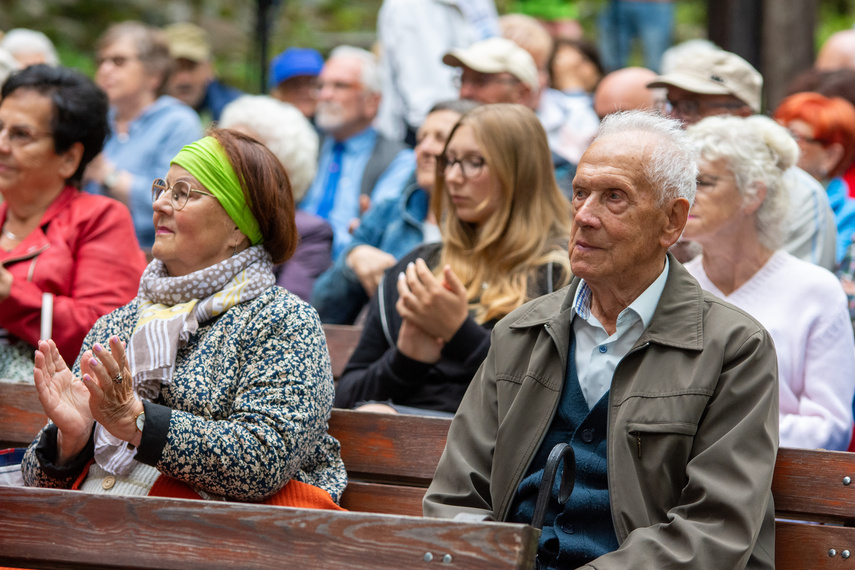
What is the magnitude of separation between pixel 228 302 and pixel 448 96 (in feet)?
12.5

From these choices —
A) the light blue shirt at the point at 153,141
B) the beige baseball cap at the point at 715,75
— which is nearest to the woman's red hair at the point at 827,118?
the beige baseball cap at the point at 715,75

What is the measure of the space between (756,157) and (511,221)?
37.3 inches

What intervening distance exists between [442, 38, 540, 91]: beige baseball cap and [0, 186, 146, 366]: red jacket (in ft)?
7.35

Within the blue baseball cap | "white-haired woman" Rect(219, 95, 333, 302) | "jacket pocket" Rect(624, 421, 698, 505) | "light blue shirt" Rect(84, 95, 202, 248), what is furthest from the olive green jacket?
the blue baseball cap

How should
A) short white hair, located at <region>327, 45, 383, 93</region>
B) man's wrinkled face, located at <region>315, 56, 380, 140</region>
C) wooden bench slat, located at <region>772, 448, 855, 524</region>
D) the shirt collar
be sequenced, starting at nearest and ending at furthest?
the shirt collar
wooden bench slat, located at <region>772, 448, 855, 524</region>
man's wrinkled face, located at <region>315, 56, 380, 140</region>
short white hair, located at <region>327, 45, 383, 93</region>

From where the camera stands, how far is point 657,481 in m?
2.39

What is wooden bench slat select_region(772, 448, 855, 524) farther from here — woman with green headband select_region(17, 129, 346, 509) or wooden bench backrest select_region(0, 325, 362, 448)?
wooden bench backrest select_region(0, 325, 362, 448)

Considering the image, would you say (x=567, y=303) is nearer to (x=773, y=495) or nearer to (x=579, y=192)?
(x=579, y=192)

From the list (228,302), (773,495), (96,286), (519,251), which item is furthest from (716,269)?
(96,286)

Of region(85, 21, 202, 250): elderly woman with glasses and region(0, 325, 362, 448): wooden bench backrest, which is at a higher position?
region(85, 21, 202, 250): elderly woman with glasses

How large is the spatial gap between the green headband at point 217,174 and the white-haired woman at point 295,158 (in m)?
2.06

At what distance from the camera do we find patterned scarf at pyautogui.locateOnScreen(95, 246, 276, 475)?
2.72 metres

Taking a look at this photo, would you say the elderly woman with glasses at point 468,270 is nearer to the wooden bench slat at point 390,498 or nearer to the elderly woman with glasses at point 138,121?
the wooden bench slat at point 390,498

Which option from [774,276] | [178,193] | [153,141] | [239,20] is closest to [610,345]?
[774,276]
